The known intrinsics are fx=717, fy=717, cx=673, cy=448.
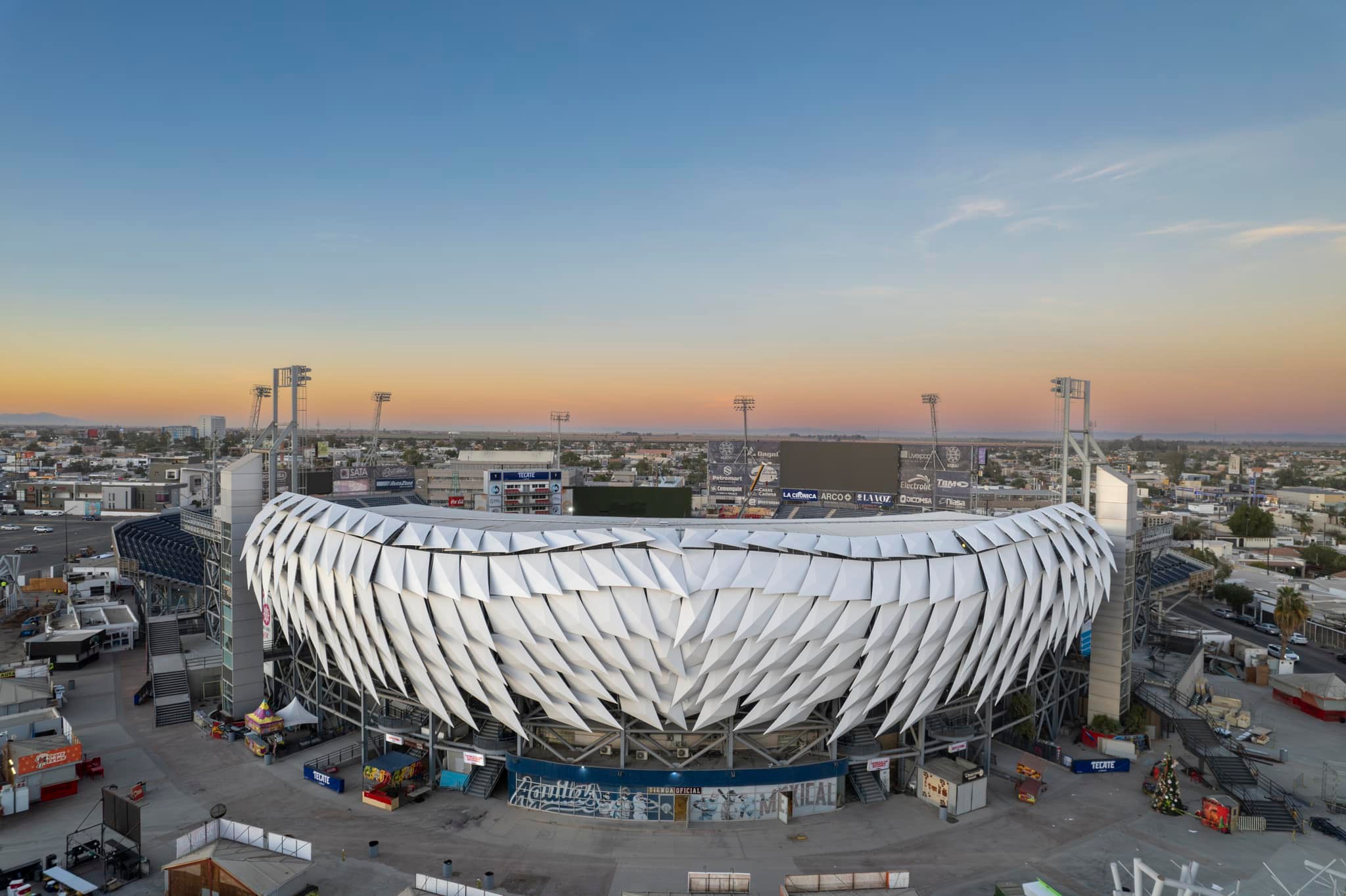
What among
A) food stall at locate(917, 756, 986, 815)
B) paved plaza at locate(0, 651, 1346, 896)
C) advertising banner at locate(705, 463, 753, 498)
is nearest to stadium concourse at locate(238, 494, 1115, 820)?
food stall at locate(917, 756, 986, 815)

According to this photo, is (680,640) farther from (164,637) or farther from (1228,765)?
(164,637)

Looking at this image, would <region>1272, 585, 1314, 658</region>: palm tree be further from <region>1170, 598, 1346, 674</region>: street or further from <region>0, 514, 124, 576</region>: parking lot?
<region>0, 514, 124, 576</region>: parking lot

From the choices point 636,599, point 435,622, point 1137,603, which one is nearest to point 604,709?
point 636,599

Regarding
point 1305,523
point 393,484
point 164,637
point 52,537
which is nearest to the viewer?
point 164,637

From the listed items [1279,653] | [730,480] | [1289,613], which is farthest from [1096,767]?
[730,480]

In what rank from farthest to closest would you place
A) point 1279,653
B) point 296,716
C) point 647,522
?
point 1279,653 → point 647,522 → point 296,716

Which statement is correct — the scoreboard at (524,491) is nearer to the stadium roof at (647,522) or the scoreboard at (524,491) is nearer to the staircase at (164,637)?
the staircase at (164,637)
